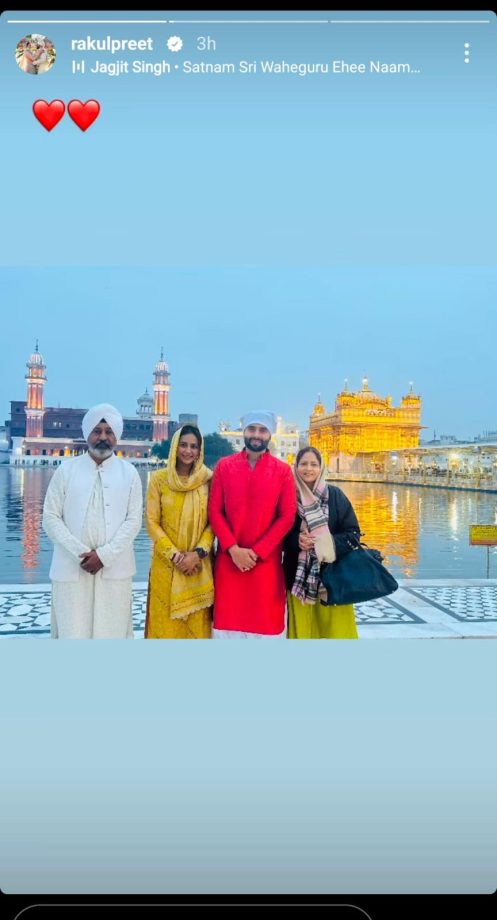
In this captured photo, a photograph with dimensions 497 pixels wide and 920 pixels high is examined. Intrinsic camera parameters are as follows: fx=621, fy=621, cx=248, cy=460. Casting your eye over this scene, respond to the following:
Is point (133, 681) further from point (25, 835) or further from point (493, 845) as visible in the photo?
point (493, 845)

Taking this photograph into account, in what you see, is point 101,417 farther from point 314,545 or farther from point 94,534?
point 314,545

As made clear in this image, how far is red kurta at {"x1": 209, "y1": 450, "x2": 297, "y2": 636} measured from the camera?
5.62 ft

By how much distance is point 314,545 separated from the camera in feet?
5.63

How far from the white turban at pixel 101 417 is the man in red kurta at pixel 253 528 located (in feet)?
1.17

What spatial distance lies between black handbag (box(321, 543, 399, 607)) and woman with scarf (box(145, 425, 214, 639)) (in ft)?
1.09

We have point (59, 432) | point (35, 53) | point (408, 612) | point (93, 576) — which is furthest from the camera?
point (59, 432)

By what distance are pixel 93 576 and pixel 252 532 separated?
484 millimetres

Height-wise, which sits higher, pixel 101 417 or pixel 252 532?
pixel 101 417

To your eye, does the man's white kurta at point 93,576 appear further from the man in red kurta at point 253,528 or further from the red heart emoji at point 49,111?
the red heart emoji at point 49,111

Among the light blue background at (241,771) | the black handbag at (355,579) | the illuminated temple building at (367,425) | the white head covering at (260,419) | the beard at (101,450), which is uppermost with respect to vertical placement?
the illuminated temple building at (367,425)

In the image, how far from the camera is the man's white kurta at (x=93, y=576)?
177 cm

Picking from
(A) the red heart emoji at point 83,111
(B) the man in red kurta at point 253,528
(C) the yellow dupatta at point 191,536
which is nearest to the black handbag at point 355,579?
(B) the man in red kurta at point 253,528

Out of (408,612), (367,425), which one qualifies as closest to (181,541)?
(408,612)
